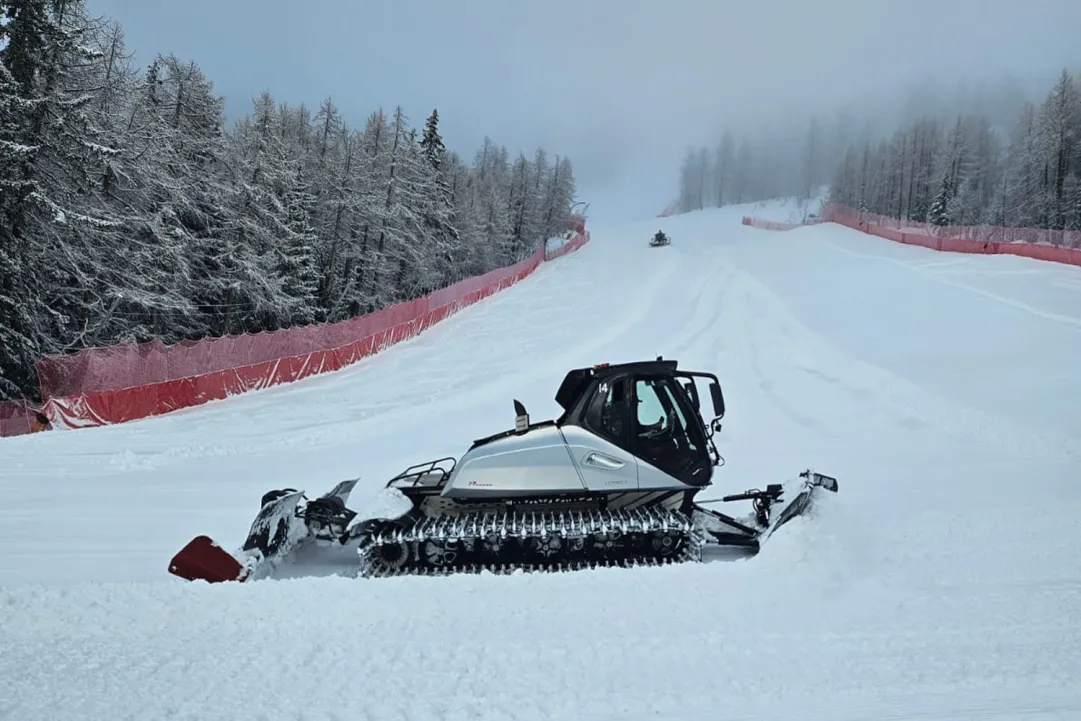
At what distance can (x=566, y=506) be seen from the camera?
22.6ft

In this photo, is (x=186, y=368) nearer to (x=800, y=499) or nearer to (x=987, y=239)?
(x=800, y=499)

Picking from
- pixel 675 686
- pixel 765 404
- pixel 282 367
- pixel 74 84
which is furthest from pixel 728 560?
pixel 74 84

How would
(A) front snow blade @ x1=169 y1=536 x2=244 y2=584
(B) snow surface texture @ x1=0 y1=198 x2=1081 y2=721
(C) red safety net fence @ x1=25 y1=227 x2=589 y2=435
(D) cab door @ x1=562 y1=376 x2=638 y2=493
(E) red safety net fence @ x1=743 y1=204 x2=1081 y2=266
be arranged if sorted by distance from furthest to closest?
1. (E) red safety net fence @ x1=743 y1=204 x2=1081 y2=266
2. (C) red safety net fence @ x1=25 y1=227 x2=589 y2=435
3. (D) cab door @ x1=562 y1=376 x2=638 y2=493
4. (A) front snow blade @ x1=169 y1=536 x2=244 y2=584
5. (B) snow surface texture @ x1=0 y1=198 x2=1081 y2=721

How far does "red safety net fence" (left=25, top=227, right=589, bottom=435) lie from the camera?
611 inches

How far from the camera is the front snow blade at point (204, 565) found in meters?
5.85

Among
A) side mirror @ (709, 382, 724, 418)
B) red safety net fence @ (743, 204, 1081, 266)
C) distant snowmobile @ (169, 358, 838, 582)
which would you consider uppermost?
red safety net fence @ (743, 204, 1081, 266)

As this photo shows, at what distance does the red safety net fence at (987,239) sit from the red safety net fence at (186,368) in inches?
1204

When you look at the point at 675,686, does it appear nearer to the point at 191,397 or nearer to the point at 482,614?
the point at 482,614

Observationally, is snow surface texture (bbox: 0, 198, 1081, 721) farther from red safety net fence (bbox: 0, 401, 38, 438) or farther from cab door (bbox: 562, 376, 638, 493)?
red safety net fence (bbox: 0, 401, 38, 438)

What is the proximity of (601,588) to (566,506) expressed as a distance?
137cm

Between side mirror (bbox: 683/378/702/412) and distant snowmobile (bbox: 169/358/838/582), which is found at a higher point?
side mirror (bbox: 683/378/702/412)

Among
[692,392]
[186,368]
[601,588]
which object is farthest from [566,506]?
[186,368]

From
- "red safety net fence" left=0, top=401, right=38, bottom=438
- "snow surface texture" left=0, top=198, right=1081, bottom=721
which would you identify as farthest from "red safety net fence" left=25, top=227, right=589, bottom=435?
"snow surface texture" left=0, top=198, right=1081, bottom=721

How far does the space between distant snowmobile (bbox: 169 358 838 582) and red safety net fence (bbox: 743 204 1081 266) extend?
31.3 m
